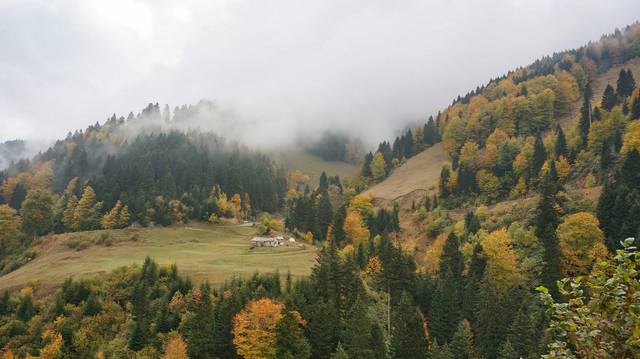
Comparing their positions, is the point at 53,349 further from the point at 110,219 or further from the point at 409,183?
the point at 409,183

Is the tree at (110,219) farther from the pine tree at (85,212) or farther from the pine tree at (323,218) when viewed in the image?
the pine tree at (323,218)

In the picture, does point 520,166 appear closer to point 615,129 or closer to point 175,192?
point 615,129

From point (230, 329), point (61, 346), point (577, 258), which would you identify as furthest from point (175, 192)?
point (577, 258)

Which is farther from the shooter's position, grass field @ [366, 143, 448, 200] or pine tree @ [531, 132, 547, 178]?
grass field @ [366, 143, 448, 200]

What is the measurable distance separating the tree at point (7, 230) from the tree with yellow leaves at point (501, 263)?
13970cm

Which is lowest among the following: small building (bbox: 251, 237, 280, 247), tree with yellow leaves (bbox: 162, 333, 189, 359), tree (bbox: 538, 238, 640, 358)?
tree with yellow leaves (bbox: 162, 333, 189, 359)

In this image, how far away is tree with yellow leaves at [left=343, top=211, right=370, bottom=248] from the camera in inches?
5007

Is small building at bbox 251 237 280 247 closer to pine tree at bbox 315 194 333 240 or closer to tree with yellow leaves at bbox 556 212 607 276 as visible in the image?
pine tree at bbox 315 194 333 240

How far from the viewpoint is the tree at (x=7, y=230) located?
438ft

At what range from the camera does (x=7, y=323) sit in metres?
79.1

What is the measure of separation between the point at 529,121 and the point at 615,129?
2053 inches

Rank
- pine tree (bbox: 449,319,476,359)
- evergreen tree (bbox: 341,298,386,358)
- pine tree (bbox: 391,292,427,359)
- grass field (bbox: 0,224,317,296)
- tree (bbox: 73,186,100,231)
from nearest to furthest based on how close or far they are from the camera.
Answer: evergreen tree (bbox: 341,298,386,358), pine tree (bbox: 449,319,476,359), pine tree (bbox: 391,292,427,359), grass field (bbox: 0,224,317,296), tree (bbox: 73,186,100,231)

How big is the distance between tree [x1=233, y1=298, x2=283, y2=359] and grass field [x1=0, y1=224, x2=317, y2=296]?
2534 centimetres

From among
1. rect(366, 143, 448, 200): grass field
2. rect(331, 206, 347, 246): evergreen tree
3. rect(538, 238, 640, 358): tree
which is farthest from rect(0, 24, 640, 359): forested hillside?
rect(366, 143, 448, 200): grass field
